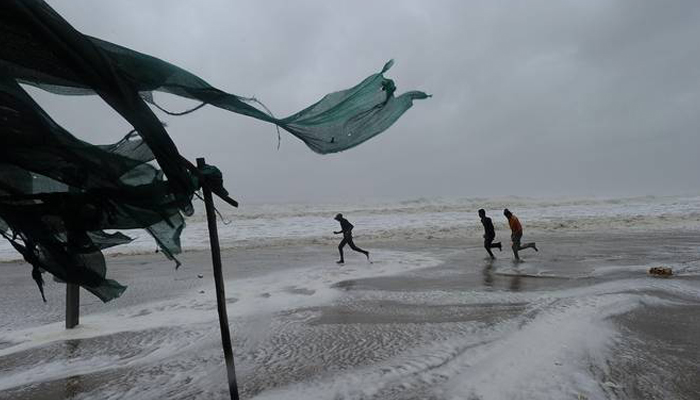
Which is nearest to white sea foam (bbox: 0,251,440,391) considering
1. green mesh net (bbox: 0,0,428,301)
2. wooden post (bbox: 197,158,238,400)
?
green mesh net (bbox: 0,0,428,301)

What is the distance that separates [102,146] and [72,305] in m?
3.96

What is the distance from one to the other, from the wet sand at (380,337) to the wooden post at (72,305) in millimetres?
173

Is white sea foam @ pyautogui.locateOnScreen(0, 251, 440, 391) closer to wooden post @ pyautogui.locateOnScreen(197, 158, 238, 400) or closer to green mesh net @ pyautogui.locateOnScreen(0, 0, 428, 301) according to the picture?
green mesh net @ pyautogui.locateOnScreen(0, 0, 428, 301)

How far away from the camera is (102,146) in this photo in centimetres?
304

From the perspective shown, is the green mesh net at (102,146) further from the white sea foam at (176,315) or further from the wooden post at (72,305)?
the wooden post at (72,305)

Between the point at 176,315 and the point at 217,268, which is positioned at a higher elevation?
the point at 217,268

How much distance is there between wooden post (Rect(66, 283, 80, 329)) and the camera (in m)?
5.87

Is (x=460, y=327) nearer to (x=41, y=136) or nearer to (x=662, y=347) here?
(x=662, y=347)

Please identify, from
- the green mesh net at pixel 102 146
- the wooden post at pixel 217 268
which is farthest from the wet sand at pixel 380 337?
the green mesh net at pixel 102 146

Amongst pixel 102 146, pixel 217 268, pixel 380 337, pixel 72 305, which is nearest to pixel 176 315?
pixel 72 305

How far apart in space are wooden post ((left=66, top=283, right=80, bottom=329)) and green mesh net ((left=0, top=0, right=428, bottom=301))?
297 centimetres

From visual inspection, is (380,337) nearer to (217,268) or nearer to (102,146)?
(217,268)

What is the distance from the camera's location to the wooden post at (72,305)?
587 cm

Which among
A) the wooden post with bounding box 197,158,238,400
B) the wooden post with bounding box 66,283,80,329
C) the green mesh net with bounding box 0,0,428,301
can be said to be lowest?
the wooden post with bounding box 66,283,80,329
